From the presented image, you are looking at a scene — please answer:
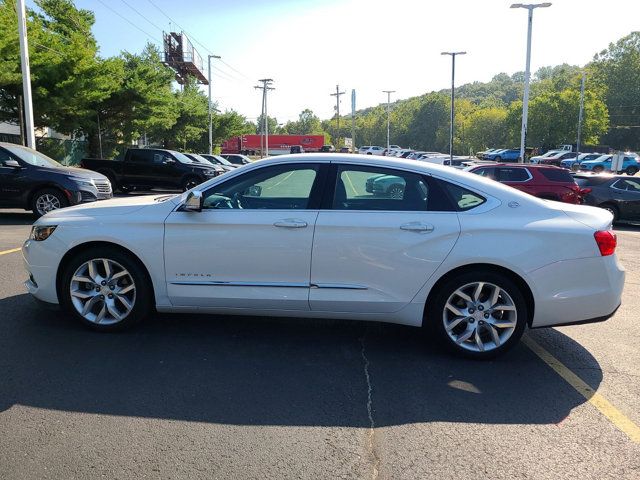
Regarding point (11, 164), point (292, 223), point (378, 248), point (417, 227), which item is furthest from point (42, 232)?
point (11, 164)

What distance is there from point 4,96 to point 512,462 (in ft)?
77.0

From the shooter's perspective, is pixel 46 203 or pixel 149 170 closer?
pixel 46 203

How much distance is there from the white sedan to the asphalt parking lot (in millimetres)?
344

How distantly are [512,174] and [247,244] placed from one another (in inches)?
503

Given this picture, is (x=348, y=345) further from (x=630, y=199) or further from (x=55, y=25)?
(x=55, y=25)

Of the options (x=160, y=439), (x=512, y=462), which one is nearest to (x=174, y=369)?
(x=160, y=439)

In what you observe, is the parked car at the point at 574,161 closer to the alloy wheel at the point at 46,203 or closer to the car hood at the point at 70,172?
the car hood at the point at 70,172

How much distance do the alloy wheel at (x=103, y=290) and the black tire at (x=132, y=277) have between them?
0.03 meters

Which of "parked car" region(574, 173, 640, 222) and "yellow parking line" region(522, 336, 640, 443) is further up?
"parked car" region(574, 173, 640, 222)

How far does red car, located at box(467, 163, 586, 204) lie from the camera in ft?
49.0

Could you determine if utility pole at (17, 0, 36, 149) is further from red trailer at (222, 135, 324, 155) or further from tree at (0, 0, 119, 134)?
red trailer at (222, 135, 324, 155)

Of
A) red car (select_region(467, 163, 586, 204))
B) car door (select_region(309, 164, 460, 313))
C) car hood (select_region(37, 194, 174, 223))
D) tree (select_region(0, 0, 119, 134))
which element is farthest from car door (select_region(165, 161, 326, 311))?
tree (select_region(0, 0, 119, 134))

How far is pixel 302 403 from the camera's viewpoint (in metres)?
3.61

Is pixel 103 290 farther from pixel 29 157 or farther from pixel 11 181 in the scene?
pixel 29 157
